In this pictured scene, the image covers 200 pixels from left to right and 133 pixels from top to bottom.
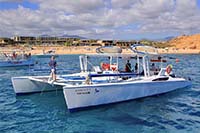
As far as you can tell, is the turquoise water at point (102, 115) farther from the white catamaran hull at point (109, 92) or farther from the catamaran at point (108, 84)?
the catamaran at point (108, 84)

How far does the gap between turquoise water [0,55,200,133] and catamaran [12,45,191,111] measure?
0.45 meters

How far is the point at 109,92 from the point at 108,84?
0.51 m

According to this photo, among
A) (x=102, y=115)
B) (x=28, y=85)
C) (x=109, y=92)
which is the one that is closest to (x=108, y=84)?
(x=109, y=92)

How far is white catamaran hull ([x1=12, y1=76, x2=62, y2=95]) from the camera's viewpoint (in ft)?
61.2

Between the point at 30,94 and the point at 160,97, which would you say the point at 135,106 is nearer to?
the point at 160,97

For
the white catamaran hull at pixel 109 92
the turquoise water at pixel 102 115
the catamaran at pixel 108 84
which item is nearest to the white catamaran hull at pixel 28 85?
the catamaran at pixel 108 84

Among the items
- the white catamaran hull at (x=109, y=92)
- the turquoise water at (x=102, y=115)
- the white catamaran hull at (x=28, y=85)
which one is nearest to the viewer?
the turquoise water at (x=102, y=115)

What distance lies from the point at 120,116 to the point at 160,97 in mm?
5466

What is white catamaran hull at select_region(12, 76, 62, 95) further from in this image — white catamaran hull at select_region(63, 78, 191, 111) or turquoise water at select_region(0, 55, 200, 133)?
white catamaran hull at select_region(63, 78, 191, 111)

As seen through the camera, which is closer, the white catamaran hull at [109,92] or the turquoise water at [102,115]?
the turquoise water at [102,115]

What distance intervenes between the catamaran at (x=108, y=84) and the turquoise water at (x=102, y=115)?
446mm

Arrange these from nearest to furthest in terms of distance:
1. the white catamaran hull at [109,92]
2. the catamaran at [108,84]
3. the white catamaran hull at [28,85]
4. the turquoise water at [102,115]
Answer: the turquoise water at [102,115] < the white catamaran hull at [109,92] < the catamaran at [108,84] < the white catamaran hull at [28,85]

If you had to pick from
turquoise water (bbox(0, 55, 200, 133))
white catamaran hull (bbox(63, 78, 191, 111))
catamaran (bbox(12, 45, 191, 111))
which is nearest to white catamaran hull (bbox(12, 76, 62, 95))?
catamaran (bbox(12, 45, 191, 111))

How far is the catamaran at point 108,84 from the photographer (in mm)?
14875
